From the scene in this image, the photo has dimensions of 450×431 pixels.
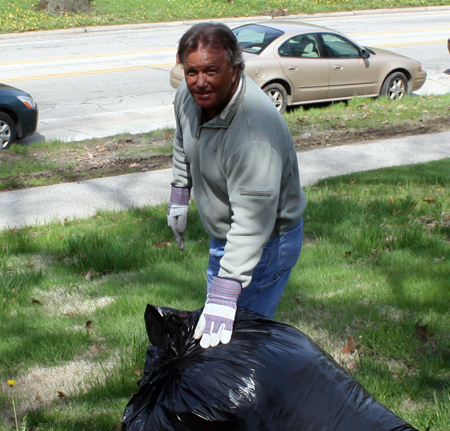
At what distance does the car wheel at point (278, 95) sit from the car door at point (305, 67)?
0.19m

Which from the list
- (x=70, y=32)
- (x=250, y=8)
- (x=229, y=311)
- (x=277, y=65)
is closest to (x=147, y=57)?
(x=70, y=32)

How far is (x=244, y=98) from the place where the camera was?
90.6 inches

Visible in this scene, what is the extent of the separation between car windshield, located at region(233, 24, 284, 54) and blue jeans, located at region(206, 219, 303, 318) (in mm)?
8383

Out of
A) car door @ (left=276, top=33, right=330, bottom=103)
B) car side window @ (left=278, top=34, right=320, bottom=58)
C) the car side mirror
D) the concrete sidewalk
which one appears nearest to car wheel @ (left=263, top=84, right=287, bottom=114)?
car door @ (left=276, top=33, right=330, bottom=103)

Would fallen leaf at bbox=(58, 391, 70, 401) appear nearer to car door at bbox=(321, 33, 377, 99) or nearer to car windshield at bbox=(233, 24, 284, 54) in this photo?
car windshield at bbox=(233, 24, 284, 54)

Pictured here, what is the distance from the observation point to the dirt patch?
24.1 ft

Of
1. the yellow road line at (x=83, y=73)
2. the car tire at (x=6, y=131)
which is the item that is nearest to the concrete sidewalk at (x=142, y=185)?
the car tire at (x=6, y=131)

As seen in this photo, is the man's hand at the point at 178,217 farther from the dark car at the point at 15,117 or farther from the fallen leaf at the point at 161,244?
the dark car at the point at 15,117

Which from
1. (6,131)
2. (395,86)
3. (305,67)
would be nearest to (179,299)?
(6,131)

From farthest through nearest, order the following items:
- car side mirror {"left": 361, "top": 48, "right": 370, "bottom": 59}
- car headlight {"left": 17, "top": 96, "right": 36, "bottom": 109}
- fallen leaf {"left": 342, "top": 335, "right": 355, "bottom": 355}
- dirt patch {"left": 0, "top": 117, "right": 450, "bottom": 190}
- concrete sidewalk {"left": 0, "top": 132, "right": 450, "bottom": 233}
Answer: car side mirror {"left": 361, "top": 48, "right": 370, "bottom": 59} → car headlight {"left": 17, "top": 96, "right": 36, "bottom": 109} → dirt patch {"left": 0, "top": 117, "right": 450, "bottom": 190} → concrete sidewalk {"left": 0, "top": 132, "right": 450, "bottom": 233} → fallen leaf {"left": 342, "top": 335, "right": 355, "bottom": 355}

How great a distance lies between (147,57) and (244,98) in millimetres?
14478

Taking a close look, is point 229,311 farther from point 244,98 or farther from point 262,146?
point 244,98

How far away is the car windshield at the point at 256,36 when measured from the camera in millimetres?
10727

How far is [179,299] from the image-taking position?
13.1 ft
